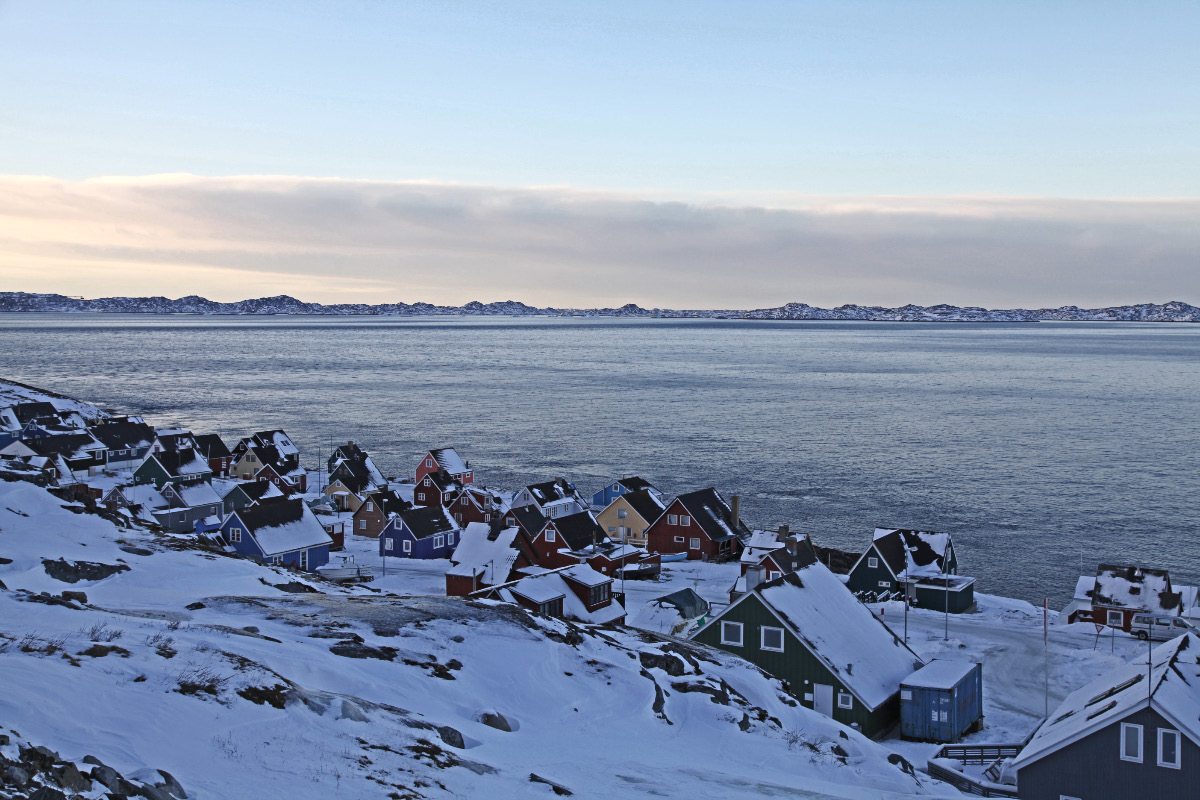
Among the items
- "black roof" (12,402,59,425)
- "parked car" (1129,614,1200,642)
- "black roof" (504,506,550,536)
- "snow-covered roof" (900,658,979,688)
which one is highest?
"black roof" (12,402,59,425)

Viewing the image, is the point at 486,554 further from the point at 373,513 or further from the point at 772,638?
the point at 373,513

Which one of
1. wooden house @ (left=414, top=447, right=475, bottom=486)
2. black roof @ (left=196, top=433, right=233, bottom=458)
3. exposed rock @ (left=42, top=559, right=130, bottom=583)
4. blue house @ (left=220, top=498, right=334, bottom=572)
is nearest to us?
exposed rock @ (left=42, top=559, right=130, bottom=583)

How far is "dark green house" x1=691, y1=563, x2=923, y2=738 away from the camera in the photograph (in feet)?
94.8

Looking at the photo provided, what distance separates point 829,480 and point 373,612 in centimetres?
6191

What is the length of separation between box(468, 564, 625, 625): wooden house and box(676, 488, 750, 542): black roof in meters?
20.3

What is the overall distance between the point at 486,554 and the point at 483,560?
1.38ft

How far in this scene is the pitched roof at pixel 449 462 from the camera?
2793 inches

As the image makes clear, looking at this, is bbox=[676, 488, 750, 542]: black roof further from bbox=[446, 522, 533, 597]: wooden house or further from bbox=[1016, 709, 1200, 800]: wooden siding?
bbox=[1016, 709, 1200, 800]: wooden siding

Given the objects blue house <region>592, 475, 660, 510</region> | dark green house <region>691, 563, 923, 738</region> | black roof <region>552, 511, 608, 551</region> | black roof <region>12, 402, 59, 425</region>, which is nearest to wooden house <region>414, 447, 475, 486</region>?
blue house <region>592, 475, 660, 510</region>

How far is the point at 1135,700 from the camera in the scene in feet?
68.2

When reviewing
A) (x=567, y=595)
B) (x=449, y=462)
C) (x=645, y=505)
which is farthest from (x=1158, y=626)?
(x=449, y=462)

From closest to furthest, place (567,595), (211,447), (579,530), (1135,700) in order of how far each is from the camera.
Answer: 1. (1135,700)
2. (567,595)
3. (579,530)
4. (211,447)

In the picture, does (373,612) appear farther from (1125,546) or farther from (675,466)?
(675,466)

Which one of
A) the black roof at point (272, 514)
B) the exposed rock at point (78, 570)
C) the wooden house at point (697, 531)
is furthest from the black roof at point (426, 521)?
the exposed rock at point (78, 570)
